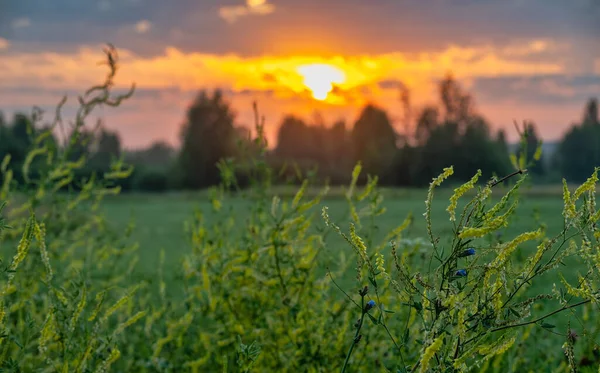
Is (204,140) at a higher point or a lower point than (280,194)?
higher

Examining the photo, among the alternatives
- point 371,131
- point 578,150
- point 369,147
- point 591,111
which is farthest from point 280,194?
point 591,111

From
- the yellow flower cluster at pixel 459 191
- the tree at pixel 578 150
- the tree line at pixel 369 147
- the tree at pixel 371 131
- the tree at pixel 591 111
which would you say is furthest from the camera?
the tree at pixel 591 111

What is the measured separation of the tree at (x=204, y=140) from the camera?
209 feet

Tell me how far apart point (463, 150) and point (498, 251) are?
63970mm

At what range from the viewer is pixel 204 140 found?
66812 mm

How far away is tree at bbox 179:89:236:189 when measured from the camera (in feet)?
209

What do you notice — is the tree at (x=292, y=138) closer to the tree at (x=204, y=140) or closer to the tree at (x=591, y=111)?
the tree at (x=204, y=140)

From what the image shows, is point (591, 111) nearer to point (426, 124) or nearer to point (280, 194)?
point (426, 124)

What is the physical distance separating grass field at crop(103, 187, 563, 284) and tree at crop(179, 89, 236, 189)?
15.0m

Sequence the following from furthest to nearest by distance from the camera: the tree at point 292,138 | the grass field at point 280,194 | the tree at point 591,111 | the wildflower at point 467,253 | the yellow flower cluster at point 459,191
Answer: the tree at point 591,111 → the tree at point 292,138 → the grass field at point 280,194 → the wildflower at point 467,253 → the yellow flower cluster at point 459,191

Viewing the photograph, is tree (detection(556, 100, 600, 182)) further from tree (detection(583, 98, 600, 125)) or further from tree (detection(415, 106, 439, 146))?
tree (detection(415, 106, 439, 146))

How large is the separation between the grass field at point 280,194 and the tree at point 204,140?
14953mm

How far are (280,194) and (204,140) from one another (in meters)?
35.3

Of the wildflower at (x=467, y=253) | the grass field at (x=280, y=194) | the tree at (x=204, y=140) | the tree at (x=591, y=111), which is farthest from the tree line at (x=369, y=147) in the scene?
the wildflower at (x=467, y=253)
